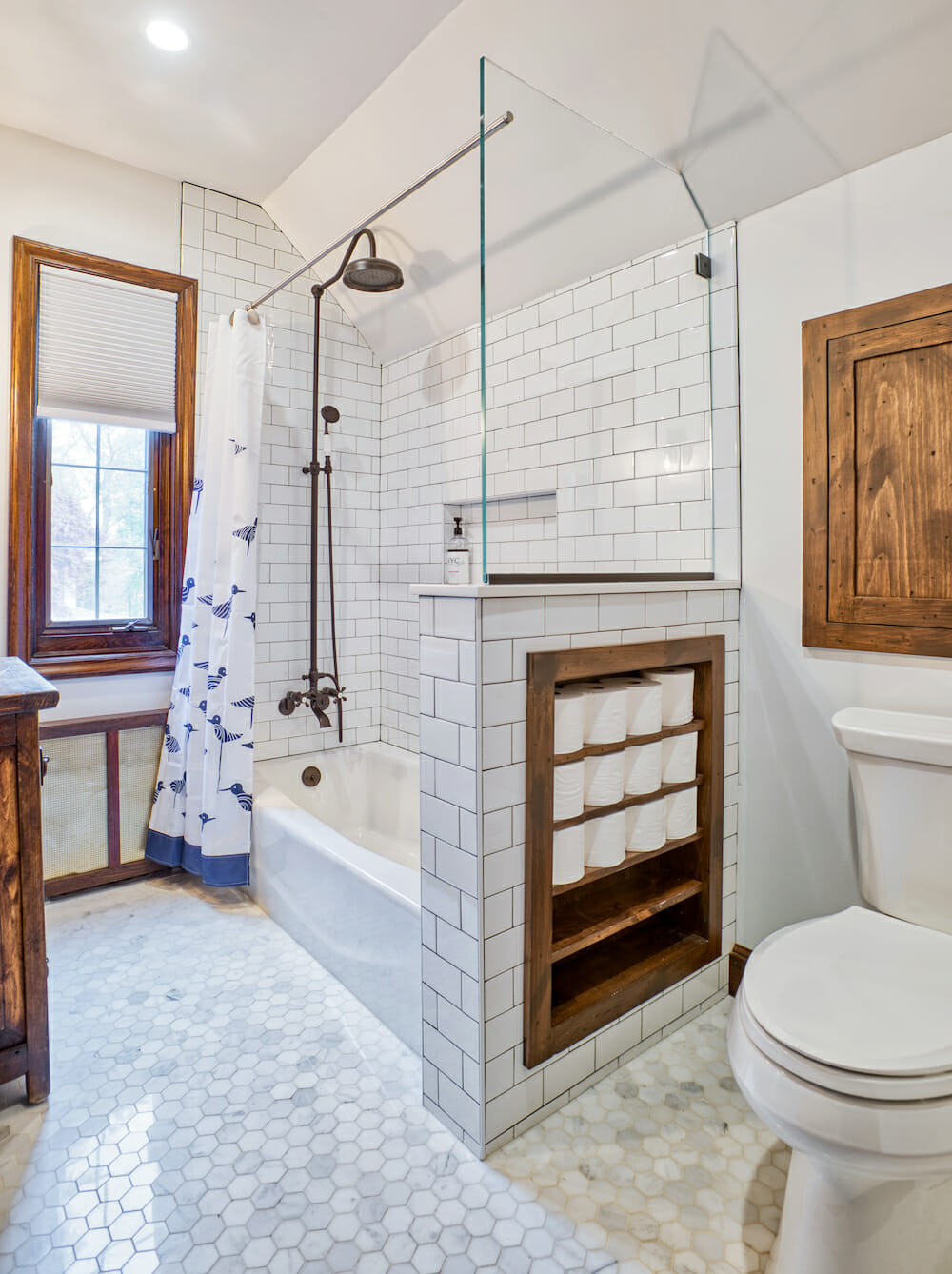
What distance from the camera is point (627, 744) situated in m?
1.63

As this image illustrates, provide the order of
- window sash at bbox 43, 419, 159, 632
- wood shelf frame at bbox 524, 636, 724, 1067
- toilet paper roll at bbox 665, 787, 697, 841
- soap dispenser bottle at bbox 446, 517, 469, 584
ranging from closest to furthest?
wood shelf frame at bbox 524, 636, 724, 1067
toilet paper roll at bbox 665, 787, 697, 841
soap dispenser bottle at bbox 446, 517, 469, 584
window sash at bbox 43, 419, 159, 632

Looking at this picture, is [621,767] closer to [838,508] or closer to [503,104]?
[838,508]

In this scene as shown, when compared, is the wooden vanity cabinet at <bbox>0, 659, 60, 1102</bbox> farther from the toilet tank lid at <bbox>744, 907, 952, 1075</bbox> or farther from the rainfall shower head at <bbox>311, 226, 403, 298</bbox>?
the rainfall shower head at <bbox>311, 226, 403, 298</bbox>

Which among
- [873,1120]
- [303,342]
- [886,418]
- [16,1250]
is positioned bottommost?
[16,1250]

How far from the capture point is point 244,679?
96.0 inches

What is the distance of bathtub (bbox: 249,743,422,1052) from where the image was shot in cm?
173

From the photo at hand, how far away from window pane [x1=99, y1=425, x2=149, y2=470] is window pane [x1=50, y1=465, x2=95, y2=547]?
80 mm

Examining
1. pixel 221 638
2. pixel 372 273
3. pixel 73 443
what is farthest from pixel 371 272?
pixel 221 638

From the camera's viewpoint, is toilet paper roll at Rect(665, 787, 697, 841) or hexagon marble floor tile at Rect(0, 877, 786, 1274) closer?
hexagon marble floor tile at Rect(0, 877, 786, 1274)

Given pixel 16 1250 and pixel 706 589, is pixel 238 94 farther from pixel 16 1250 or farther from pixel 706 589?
pixel 16 1250

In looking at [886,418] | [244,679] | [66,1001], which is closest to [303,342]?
[244,679]

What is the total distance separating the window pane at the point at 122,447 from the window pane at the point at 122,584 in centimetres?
33

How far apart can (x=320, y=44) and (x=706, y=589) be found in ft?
6.07

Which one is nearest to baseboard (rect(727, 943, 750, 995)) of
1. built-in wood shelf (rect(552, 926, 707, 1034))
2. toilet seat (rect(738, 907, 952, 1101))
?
built-in wood shelf (rect(552, 926, 707, 1034))
